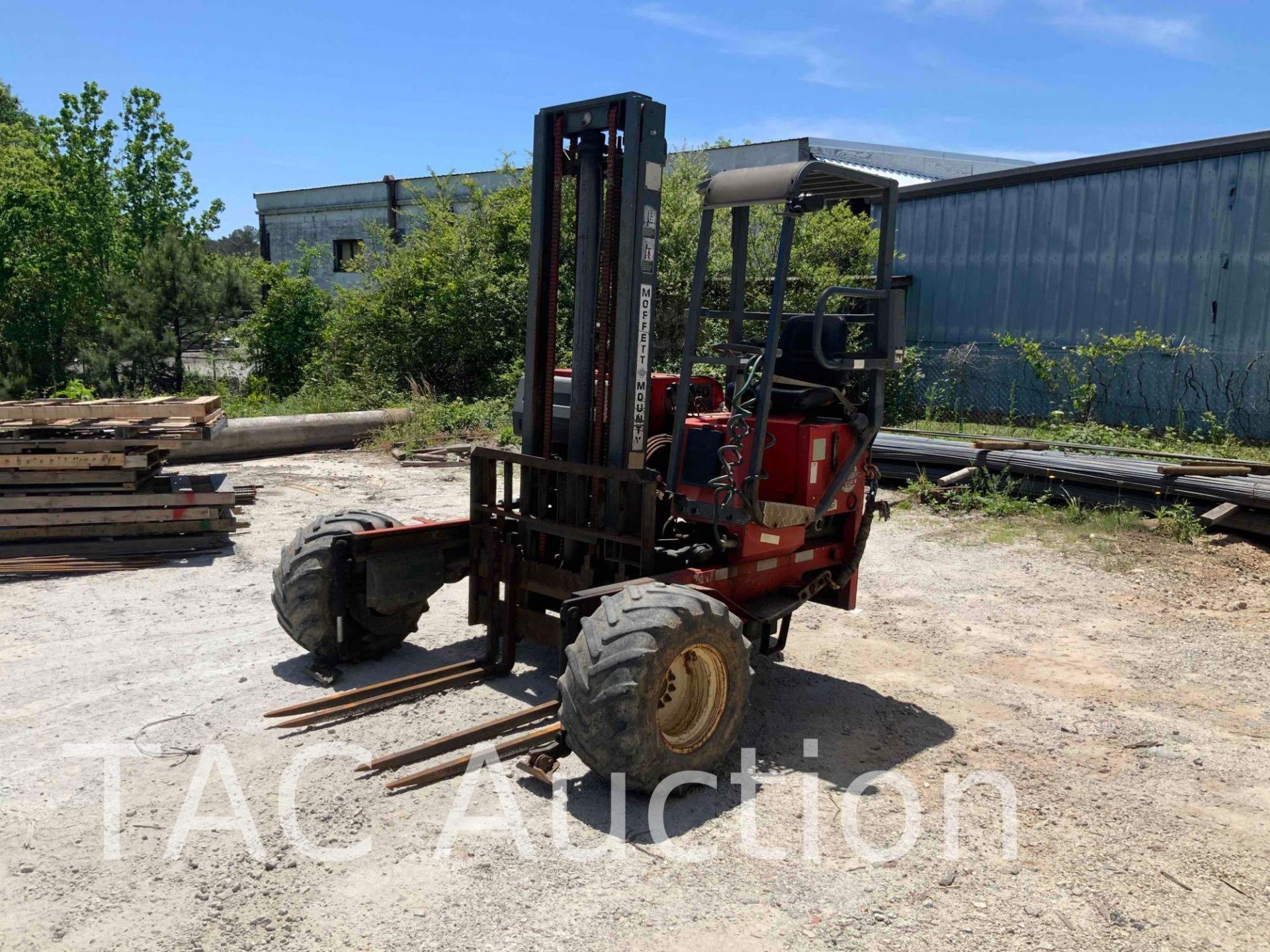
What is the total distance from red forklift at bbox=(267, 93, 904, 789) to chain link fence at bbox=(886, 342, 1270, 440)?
476 inches

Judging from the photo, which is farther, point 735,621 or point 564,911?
point 735,621

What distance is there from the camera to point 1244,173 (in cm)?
1638

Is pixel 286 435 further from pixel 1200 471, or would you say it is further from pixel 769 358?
pixel 1200 471

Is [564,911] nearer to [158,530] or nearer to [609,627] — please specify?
[609,627]

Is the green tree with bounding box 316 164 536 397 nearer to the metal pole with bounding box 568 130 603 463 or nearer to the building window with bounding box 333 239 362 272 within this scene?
the building window with bounding box 333 239 362 272

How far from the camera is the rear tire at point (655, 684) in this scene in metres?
4.34

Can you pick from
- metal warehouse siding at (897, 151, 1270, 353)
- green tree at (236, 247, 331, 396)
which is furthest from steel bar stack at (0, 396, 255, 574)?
metal warehouse siding at (897, 151, 1270, 353)

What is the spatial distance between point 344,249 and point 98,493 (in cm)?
2532

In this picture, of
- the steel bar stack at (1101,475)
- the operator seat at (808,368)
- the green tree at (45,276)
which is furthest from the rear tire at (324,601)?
the green tree at (45,276)

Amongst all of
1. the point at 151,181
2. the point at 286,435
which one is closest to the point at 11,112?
the point at 151,181

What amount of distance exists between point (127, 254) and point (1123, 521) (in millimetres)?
24508

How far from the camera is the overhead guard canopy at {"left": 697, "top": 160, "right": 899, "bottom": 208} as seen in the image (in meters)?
5.13

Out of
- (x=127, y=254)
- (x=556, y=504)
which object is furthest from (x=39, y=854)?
(x=127, y=254)

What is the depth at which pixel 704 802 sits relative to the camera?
4.62 m
